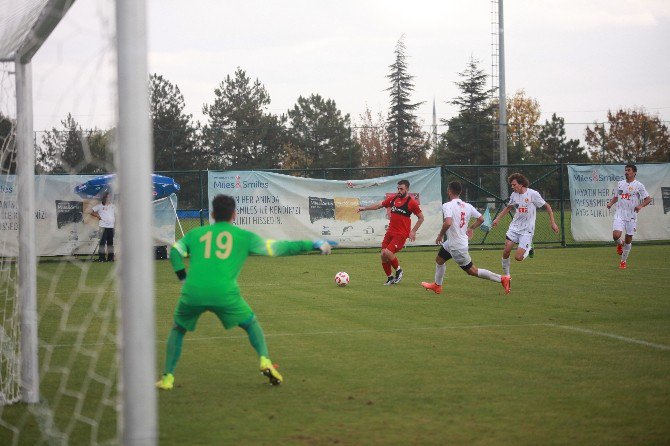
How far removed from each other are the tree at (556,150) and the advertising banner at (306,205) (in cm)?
3748

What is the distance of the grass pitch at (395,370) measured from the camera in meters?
5.70

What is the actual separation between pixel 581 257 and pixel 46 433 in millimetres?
18624

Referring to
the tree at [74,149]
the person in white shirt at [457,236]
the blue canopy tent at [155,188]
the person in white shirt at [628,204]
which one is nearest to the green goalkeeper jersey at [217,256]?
the tree at [74,149]

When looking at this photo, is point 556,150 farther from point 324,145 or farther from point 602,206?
point 602,206

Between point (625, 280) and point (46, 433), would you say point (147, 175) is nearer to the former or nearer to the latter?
point (46, 433)

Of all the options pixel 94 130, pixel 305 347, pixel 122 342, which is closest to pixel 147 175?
pixel 122 342

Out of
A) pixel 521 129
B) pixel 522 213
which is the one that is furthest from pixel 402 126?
pixel 522 213

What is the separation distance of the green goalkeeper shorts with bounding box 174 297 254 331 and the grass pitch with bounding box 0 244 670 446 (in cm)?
56

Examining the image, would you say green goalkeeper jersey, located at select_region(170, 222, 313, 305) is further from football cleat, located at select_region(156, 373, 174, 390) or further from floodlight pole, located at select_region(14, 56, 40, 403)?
floodlight pole, located at select_region(14, 56, 40, 403)

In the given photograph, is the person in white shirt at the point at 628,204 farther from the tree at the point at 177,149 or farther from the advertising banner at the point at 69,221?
the tree at the point at 177,149

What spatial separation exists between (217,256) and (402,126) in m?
41.7

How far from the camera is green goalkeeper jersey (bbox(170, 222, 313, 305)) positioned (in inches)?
273

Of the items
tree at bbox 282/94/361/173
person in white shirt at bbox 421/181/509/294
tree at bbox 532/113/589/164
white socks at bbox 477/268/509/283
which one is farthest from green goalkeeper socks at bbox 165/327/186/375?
tree at bbox 532/113/589/164

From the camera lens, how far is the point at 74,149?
662 centimetres
